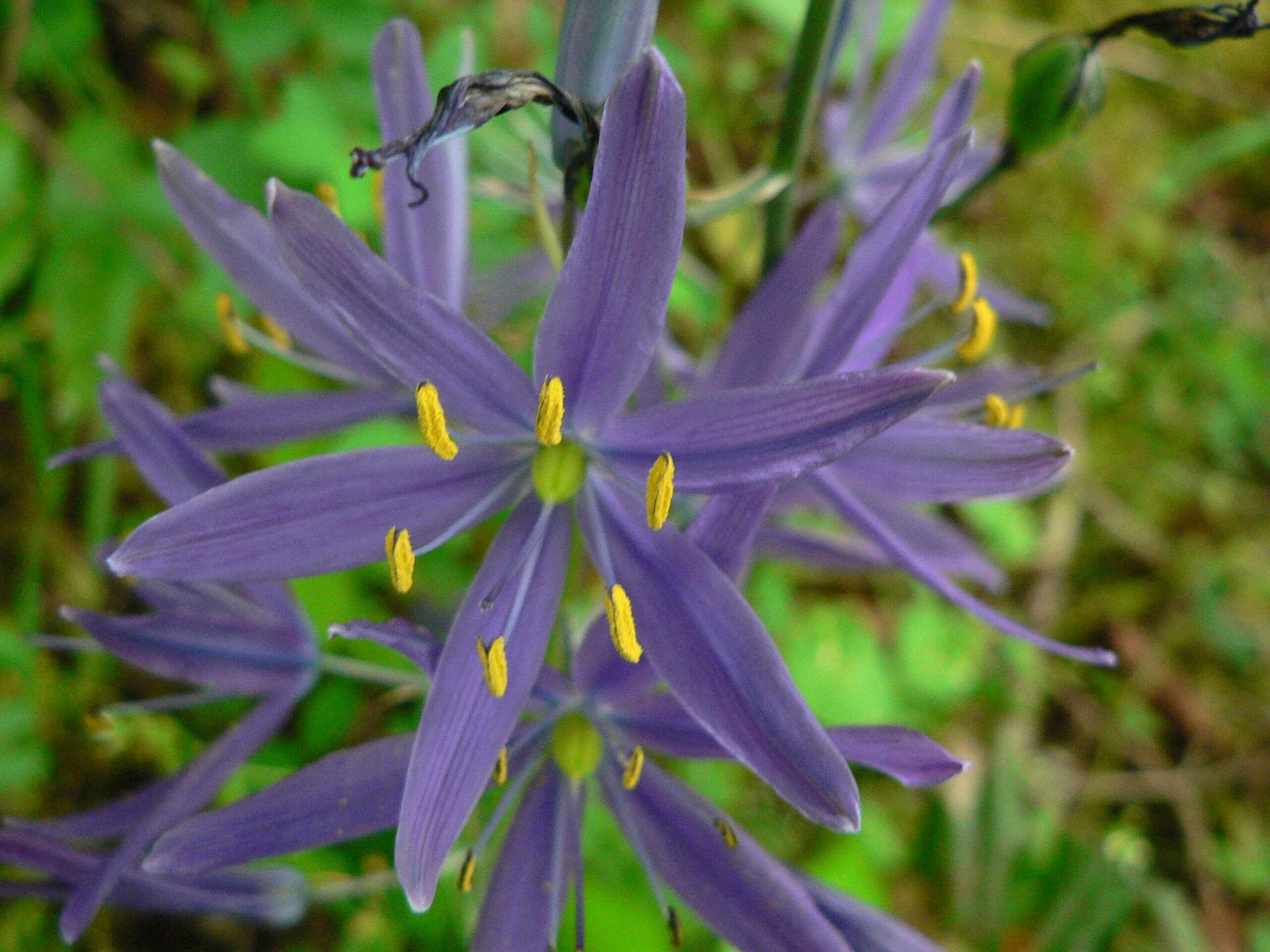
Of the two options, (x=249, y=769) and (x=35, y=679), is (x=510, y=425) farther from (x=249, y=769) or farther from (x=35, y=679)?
(x=35, y=679)

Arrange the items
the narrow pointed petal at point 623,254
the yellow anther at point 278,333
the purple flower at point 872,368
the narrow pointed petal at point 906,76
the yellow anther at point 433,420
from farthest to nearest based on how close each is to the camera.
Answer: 1. the narrow pointed petal at point 906,76
2. the yellow anther at point 278,333
3. the purple flower at point 872,368
4. the yellow anther at point 433,420
5. the narrow pointed petal at point 623,254

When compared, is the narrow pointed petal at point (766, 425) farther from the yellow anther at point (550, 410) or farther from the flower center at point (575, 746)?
the flower center at point (575, 746)

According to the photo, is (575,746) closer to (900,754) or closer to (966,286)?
(900,754)

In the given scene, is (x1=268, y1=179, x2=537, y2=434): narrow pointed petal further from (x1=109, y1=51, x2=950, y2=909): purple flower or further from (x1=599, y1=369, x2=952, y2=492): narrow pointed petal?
(x1=599, y1=369, x2=952, y2=492): narrow pointed petal

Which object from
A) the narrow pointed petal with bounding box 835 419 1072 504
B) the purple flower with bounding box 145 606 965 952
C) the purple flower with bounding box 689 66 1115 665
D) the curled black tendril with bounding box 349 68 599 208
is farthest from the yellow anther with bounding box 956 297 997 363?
the curled black tendril with bounding box 349 68 599 208

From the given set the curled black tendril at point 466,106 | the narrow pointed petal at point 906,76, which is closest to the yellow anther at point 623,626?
the curled black tendril at point 466,106
